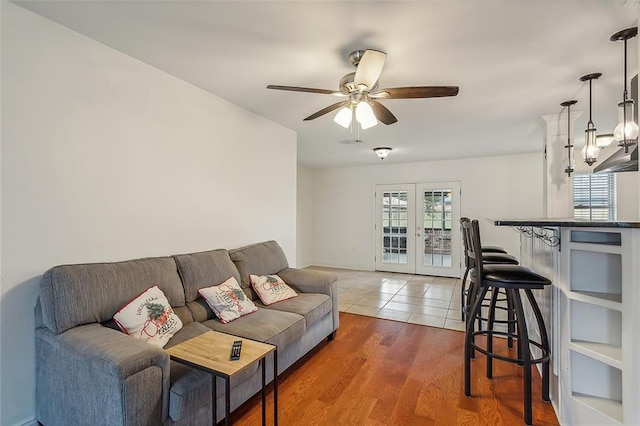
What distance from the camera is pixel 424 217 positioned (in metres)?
6.43

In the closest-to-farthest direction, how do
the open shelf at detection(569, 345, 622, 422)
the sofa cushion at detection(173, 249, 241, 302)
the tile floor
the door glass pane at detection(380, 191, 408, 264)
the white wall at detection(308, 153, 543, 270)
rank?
1. the open shelf at detection(569, 345, 622, 422)
2. the sofa cushion at detection(173, 249, 241, 302)
3. the tile floor
4. the white wall at detection(308, 153, 543, 270)
5. the door glass pane at detection(380, 191, 408, 264)

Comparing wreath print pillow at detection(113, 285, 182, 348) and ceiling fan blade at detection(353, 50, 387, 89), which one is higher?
ceiling fan blade at detection(353, 50, 387, 89)

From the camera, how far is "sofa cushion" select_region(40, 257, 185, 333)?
1674 mm

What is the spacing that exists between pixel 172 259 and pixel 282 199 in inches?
72.1

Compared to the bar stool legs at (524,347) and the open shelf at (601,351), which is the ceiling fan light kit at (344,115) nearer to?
the bar stool legs at (524,347)

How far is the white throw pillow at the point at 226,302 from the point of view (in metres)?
2.35

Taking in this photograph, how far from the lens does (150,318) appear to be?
1905 millimetres

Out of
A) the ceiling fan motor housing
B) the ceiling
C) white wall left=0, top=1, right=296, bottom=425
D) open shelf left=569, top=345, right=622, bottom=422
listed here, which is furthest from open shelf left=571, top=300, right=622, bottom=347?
white wall left=0, top=1, right=296, bottom=425

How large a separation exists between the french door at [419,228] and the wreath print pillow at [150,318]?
17.5 ft

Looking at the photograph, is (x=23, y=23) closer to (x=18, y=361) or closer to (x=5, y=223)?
(x=5, y=223)

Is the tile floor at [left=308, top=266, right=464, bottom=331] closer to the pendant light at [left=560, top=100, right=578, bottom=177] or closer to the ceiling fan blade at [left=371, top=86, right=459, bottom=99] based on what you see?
the pendant light at [left=560, top=100, right=578, bottom=177]

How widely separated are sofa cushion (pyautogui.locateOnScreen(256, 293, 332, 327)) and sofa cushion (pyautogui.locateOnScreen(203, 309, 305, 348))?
121 mm

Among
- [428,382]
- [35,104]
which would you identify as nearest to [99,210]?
[35,104]

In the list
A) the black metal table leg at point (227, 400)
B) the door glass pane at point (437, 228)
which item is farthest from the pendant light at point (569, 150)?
the black metal table leg at point (227, 400)
